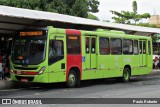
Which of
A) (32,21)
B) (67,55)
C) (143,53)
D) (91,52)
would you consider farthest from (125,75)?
(32,21)

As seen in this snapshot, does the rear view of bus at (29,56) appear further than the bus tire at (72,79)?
No

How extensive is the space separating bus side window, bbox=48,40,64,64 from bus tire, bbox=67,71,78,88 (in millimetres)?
1084

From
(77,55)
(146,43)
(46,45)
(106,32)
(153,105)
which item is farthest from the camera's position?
(146,43)

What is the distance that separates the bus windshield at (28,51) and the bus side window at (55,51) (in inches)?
13.7

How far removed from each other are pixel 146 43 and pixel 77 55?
7.24 m

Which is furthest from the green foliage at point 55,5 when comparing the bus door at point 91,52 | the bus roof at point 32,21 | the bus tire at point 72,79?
the bus tire at point 72,79

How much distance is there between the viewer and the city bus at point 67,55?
17.6 m

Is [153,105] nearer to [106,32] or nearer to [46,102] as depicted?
[46,102]

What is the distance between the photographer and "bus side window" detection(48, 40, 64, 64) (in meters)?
17.7

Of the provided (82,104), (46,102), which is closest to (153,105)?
(82,104)

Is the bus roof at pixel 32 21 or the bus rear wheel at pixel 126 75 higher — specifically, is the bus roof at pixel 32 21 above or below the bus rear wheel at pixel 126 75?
above

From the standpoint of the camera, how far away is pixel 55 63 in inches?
701

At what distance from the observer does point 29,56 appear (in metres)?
17.9

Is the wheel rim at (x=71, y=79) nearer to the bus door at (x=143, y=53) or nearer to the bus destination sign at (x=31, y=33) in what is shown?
the bus destination sign at (x=31, y=33)
